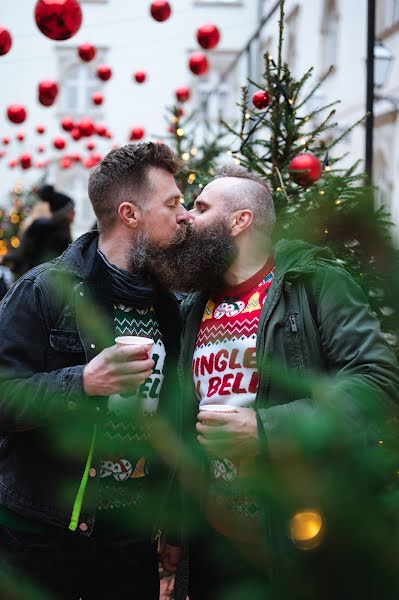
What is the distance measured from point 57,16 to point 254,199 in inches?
91.8

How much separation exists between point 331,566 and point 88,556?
1546 millimetres

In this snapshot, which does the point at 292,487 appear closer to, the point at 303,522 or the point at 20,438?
the point at 303,522

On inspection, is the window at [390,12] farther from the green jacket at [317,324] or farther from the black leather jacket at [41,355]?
the black leather jacket at [41,355]

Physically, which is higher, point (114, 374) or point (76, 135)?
A: point (114, 374)

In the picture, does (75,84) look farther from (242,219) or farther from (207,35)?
(242,219)

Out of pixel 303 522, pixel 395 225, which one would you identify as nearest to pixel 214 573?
pixel 303 522

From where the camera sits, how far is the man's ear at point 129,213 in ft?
7.19

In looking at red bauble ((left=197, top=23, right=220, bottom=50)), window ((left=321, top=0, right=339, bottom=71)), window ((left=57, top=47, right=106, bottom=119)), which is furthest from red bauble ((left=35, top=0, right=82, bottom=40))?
window ((left=57, top=47, right=106, bottom=119))

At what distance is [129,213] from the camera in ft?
7.20

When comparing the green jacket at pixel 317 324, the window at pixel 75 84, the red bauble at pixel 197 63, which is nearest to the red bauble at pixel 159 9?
the red bauble at pixel 197 63

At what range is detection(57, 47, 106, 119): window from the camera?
22875mm

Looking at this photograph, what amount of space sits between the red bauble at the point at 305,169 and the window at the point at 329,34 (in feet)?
38.3

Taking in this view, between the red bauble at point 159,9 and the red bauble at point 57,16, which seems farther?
the red bauble at point 159,9

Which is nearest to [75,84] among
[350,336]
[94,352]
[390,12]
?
[390,12]
